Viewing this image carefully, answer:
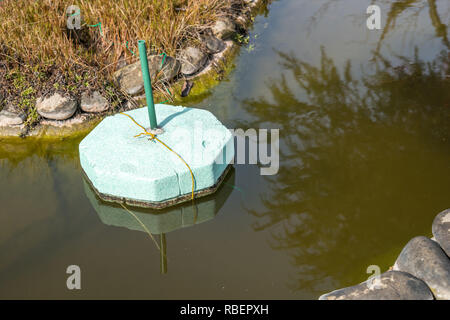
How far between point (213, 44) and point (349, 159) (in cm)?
248

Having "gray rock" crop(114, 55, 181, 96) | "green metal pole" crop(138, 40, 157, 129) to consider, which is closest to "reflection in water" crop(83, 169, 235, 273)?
"green metal pole" crop(138, 40, 157, 129)

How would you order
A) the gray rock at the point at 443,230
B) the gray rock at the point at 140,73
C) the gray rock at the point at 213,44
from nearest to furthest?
the gray rock at the point at 443,230
the gray rock at the point at 140,73
the gray rock at the point at 213,44

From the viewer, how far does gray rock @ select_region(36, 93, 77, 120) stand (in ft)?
13.6

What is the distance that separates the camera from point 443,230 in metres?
2.89

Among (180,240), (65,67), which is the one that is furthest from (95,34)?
(180,240)

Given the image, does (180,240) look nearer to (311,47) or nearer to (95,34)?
(95,34)

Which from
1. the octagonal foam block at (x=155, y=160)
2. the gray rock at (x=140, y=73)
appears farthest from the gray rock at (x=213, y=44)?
the octagonal foam block at (x=155, y=160)

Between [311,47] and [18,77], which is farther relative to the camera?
[311,47]

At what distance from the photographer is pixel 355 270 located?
2941mm

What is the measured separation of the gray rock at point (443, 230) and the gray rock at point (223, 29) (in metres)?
3.68

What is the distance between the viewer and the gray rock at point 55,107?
4.16 metres

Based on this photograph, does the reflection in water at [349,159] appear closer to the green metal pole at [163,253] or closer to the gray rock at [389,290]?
the gray rock at [389,290]

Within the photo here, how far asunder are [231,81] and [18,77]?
2.39m

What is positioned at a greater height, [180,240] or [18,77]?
[18,77]
